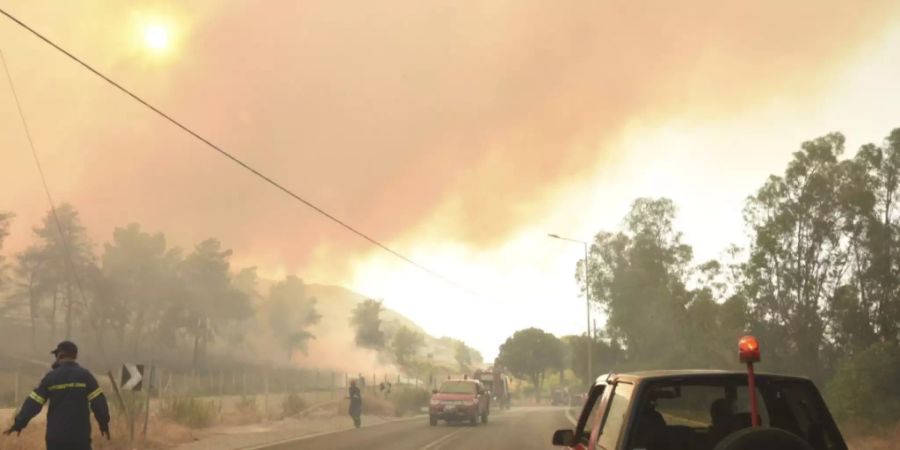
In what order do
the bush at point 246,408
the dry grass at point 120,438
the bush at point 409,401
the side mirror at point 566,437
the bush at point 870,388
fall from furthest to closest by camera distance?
the bush at point 409,401 → the bush at point 246,408 → the bush at point 870,388 → the dry grass at point 120,438 → the side mirror at point 566,437

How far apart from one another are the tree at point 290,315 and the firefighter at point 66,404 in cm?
13391

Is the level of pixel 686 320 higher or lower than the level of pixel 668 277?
lower

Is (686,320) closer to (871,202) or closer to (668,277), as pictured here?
(668,277)

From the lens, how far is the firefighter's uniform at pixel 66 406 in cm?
848

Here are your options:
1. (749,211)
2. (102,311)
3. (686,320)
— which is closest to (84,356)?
(102,311)

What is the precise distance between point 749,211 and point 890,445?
1771 centimetres

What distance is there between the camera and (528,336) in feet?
413

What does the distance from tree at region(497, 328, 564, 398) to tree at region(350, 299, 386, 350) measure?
4459 centimetres

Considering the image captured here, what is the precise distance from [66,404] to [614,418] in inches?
266

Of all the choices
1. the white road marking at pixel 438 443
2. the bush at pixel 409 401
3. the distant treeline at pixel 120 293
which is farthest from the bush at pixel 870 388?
the distant treeline at pixel 120 293

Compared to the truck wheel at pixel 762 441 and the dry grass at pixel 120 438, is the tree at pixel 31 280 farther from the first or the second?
the truck wheel at pixel 762 441

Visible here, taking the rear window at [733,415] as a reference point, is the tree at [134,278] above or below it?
above

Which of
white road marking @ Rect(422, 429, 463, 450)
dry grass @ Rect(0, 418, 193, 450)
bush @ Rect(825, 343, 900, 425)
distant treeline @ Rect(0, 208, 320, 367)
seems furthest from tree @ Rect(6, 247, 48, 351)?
bush @ Rect(825, 343, 900, 425)

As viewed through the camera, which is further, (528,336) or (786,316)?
(528,336)
